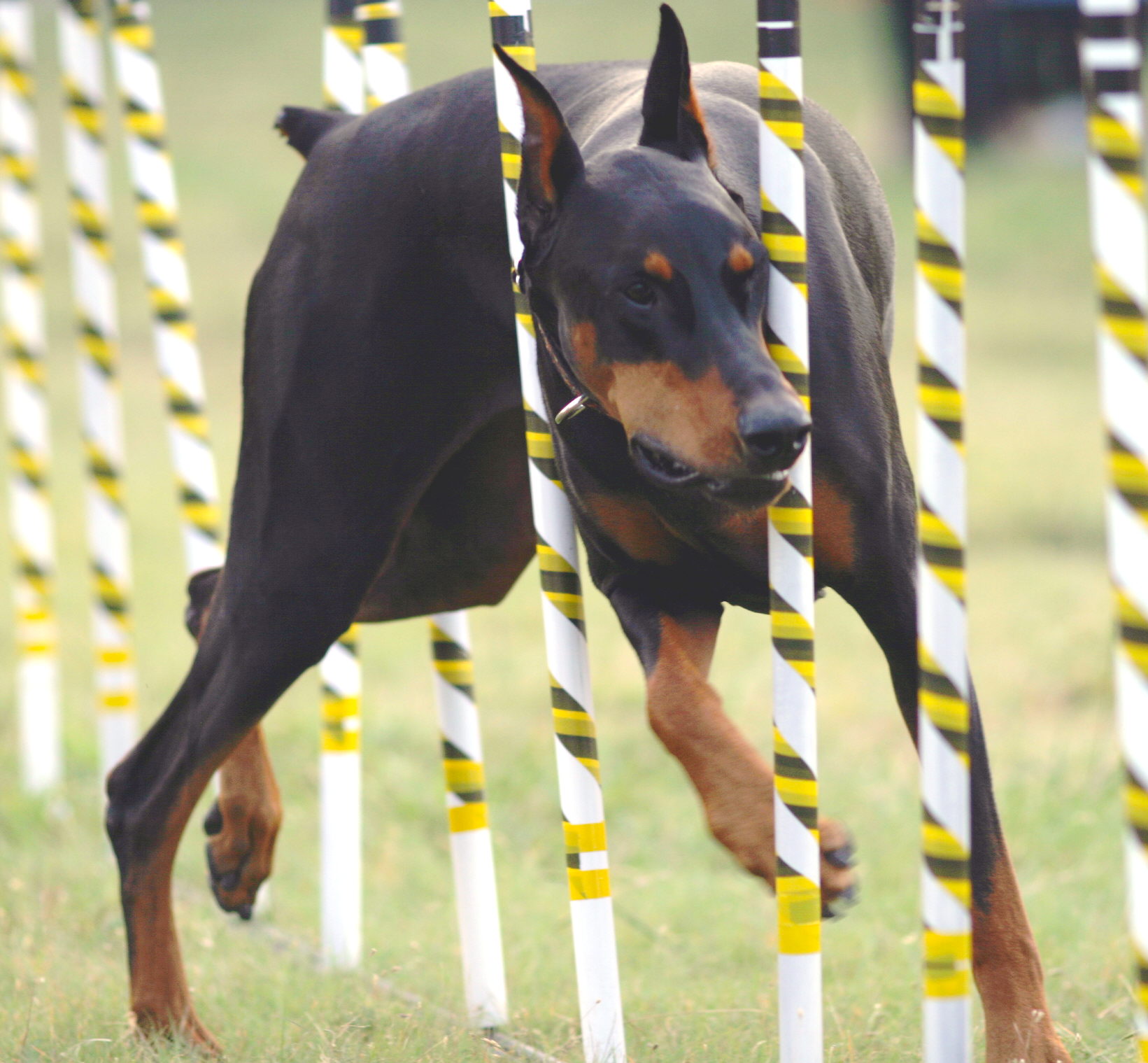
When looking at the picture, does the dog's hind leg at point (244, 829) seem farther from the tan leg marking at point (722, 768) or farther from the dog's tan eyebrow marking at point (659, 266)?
the dog's tan eyebrow marking at point (659, 266)

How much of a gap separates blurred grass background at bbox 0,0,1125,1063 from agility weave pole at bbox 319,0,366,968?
0.15m

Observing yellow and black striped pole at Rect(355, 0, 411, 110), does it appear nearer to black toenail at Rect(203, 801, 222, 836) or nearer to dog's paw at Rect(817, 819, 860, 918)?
black toenail at Rect(203, 801, 222, 836)

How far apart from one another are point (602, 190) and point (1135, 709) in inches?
44.2

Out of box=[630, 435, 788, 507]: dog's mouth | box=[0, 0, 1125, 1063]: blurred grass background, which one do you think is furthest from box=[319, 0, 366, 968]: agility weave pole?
box=[630, 435, 788, 507]: dog's mouth

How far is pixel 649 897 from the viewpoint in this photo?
463 cm

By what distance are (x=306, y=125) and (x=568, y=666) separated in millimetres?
1461

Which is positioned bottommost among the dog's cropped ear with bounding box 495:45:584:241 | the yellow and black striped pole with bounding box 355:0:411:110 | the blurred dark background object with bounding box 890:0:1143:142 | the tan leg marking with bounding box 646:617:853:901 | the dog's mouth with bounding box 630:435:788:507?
the tan leg marking with bounding box 646:617:853:901

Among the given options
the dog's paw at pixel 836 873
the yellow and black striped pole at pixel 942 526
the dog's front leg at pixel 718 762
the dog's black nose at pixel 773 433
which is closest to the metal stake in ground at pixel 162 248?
the dog's front leg at pixel 718 762

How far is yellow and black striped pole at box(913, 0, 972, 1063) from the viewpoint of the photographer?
2.26 metres

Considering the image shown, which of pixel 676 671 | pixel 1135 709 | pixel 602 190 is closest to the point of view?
pixel 1135 709

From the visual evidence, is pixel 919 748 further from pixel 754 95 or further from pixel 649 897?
pixel 649 897

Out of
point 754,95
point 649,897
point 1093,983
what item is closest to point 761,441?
point 754,95

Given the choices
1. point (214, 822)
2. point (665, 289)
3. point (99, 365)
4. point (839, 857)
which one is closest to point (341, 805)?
point (214, 822)

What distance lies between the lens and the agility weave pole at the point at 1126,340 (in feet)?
6.77
